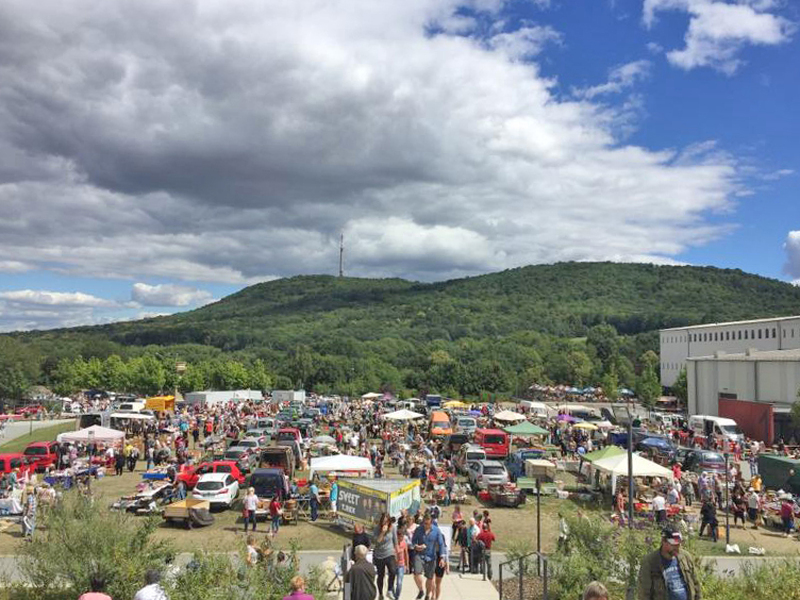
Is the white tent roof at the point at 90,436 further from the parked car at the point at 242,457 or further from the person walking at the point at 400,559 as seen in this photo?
the person walking at the point at 400,559

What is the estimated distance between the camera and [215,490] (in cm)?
2025

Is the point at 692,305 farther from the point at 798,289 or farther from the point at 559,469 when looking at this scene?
the point at 559,469

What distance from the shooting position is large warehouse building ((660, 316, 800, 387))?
2625 inches

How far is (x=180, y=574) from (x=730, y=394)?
51571 millimetres

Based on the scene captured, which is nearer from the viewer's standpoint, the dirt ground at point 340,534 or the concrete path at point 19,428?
the dirt ground at point 340,534

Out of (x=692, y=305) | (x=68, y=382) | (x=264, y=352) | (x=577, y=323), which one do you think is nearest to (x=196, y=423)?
(x=68, y=382)

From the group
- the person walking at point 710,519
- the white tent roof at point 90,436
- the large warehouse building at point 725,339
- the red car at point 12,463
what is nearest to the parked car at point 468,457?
the person walking at point 710,519

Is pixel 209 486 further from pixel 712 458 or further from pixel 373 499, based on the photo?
pixel 712 458

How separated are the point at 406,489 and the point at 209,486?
22.6 feet

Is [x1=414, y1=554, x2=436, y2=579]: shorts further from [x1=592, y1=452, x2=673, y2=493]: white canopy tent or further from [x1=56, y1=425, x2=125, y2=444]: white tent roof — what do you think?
[x1=56, y1=425, x2=125, y2=444]: white tent roof

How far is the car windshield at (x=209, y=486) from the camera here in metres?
20.3

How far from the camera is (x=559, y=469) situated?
94.0 ft

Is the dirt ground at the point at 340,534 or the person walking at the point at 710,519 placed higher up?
the person walking at the point at 710,519

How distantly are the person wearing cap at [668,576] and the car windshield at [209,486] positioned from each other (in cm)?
1606
